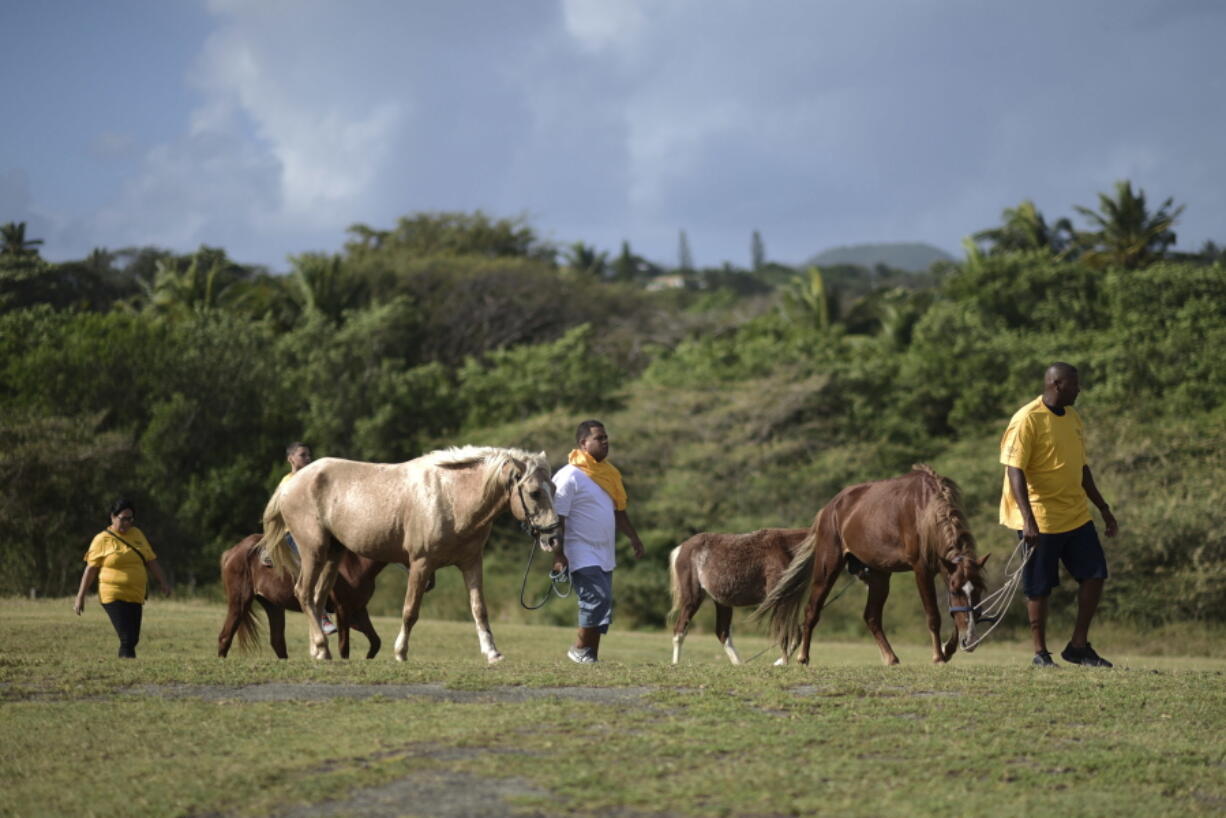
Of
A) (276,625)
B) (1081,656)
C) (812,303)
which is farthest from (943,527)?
(812,303)

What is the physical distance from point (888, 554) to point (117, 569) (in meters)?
7.55

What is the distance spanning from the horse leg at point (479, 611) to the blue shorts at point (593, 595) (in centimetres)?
81

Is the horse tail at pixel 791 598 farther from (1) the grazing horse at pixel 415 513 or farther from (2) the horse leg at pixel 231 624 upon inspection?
(2) the horse leg at pixel 231 624

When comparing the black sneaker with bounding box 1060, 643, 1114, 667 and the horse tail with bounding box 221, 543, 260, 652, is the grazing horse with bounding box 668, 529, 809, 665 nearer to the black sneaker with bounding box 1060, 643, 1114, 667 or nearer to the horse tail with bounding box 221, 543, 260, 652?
the black sneaker with bounding box 1060, 643, 1114, 667

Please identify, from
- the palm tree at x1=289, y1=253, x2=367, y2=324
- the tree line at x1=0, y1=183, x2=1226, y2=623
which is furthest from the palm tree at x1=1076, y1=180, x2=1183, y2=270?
the palm tree at x1=289, y1=253, x2=367, y2=324

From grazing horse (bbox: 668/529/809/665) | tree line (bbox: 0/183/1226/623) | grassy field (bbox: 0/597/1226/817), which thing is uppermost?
tree line (bbox: 0/183/1226/623)

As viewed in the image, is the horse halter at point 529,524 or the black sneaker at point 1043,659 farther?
the horse halter at point 529,524

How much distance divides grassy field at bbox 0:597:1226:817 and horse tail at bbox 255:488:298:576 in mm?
2269

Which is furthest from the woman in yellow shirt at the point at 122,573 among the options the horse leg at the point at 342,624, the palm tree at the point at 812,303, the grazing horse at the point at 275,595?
the palm tree at the point at 812,303

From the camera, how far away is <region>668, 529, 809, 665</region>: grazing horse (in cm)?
1545

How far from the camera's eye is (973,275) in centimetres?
5119

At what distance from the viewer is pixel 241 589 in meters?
14.5

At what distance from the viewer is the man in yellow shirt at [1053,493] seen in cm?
1118

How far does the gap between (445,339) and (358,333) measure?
894 centimetres
